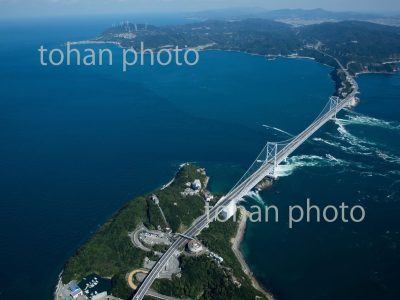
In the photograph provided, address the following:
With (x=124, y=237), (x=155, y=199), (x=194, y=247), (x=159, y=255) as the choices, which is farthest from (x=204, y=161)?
(x=159, y=255)

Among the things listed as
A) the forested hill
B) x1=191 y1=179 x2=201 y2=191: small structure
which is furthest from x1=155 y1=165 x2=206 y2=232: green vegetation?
the forested hill

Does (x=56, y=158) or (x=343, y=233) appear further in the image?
Result: (x=56, y=158)

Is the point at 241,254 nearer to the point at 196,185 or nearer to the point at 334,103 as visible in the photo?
the point at 196,185

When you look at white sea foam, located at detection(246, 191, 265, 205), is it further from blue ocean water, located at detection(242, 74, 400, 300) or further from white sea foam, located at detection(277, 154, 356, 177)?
white sea foam, located at detection(277, 154, 356, 177)

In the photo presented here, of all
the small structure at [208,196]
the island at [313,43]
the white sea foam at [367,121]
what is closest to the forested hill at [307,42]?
the island at [313,43]

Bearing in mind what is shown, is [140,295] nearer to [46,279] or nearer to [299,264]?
[46,279]

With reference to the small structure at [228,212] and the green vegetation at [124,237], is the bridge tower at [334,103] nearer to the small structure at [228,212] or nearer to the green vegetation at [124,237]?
the green vegetation at [124,237]

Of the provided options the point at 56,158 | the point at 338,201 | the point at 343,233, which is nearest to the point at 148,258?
the point at 343,233
